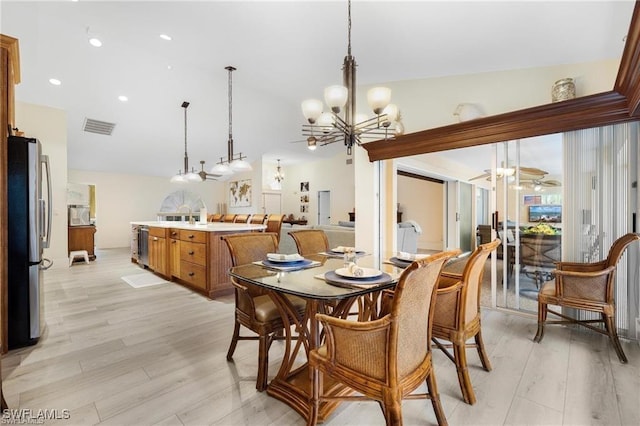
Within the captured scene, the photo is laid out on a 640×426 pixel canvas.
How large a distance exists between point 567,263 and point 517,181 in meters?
1.01

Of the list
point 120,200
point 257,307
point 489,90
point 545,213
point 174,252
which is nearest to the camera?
point 257,307

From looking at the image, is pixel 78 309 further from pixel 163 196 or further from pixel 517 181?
pixel 163 196

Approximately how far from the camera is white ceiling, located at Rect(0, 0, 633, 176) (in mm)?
2371

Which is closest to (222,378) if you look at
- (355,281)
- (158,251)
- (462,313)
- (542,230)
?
(355,281)

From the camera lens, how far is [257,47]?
3.42 meters

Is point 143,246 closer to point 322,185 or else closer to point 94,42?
point 94,42

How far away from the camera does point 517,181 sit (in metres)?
3.32

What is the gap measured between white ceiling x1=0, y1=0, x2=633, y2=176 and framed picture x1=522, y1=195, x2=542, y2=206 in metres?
1.34

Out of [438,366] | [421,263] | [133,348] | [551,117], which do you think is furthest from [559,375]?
[133,348]

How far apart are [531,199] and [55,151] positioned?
7811mm

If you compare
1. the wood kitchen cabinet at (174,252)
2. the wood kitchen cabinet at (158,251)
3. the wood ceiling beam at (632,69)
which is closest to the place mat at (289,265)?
the wood ceiling beam at (632,69)

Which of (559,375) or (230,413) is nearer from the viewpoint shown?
(230,413)

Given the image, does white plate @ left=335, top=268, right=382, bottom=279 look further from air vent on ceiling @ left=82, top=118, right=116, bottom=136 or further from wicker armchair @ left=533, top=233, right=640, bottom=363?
air vent on ceiling @ left=82, top=118, right=116, bottom=136

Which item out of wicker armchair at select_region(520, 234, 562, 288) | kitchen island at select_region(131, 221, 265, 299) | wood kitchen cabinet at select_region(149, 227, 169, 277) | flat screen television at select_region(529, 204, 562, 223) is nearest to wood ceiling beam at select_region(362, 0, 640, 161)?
flat screen television at select_region(529, 204, 562, 223)
